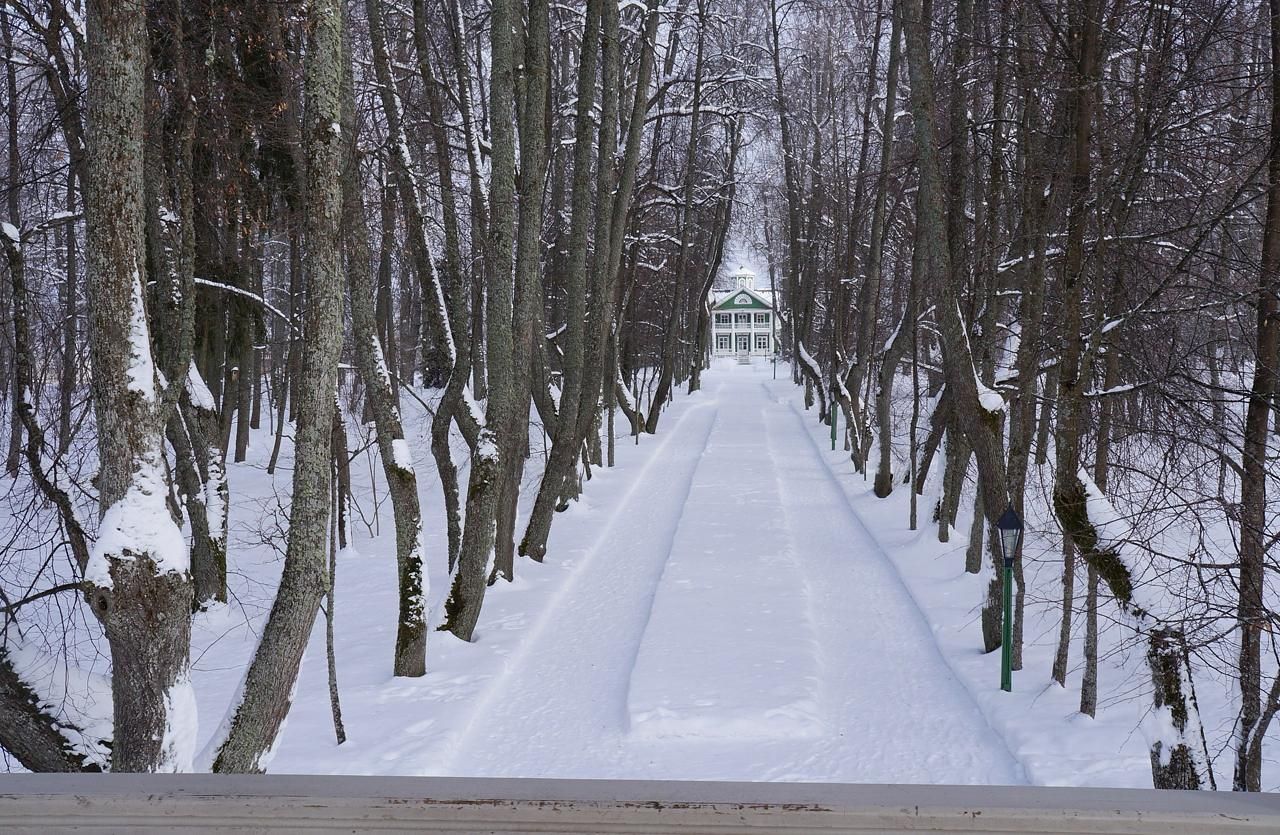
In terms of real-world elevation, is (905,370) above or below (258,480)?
above

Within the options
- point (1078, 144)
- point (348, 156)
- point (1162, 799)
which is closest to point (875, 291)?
point (1078, 144)

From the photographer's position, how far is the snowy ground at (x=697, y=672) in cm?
656

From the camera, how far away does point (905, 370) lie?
30.7 m

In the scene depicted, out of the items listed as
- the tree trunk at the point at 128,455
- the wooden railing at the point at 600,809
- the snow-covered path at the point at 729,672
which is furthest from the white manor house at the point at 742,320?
the wooden railing at the point at 600,809

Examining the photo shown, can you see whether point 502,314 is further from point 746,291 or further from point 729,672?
point 746,291

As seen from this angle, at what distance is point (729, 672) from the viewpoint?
8.13 meters

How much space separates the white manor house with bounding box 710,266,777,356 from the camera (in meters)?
83.4

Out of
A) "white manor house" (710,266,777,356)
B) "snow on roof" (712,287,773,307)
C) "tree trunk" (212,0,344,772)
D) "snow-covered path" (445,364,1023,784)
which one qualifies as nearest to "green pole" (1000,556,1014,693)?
"snow-covered path" (445,364,1023,784)

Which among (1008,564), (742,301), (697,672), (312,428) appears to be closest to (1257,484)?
(1008,564)

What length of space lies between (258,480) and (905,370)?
19.0 m

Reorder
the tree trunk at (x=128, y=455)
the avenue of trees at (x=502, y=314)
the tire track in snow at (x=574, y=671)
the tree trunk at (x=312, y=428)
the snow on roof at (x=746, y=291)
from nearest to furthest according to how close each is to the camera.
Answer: the tree trunk at (x=128, y=455) → the avenue of trees at (x=502, y=314) → the tree trunk at (x=312, y=428) → the tire track in snow at (x=574, y=671) → the snow on roof at (x=746, y=291)

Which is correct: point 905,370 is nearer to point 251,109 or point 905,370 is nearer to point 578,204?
point 578,204

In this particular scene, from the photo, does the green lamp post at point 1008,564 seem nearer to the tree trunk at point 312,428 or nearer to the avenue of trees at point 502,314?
the avenue of trees at point 502,314

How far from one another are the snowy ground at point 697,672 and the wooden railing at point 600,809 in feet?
14.6
